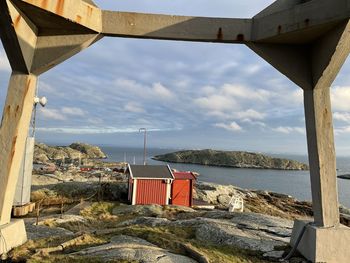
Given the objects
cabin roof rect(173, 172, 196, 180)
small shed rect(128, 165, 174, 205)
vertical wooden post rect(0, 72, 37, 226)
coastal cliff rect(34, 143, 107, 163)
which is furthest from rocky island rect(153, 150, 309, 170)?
vertical wooden post rect(0, 72, 37, 226)

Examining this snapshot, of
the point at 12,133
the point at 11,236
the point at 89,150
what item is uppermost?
the point at 89,150

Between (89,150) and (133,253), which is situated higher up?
(89,150)

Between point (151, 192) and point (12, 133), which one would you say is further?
point (151, 192)

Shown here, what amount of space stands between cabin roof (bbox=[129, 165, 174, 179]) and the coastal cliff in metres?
109

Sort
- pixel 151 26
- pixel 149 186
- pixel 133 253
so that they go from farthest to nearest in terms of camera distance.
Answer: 1. pixel 149 186
2. pixel 151 26
3. pixel 133 253

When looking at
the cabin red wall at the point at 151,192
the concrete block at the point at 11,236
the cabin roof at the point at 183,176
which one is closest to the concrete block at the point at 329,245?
the concrete block at the point at 11,236

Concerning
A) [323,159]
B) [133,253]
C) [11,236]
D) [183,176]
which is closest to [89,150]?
[183,176]

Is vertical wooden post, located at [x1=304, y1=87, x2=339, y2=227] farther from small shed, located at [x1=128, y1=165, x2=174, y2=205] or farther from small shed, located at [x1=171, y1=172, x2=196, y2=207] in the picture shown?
small shed, located at [x1=171, y1=172, x2=196, y2=207]

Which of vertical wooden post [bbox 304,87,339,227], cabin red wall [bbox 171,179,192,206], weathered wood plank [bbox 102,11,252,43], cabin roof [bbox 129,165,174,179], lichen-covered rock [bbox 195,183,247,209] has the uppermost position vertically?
weathered wood plank [bbox 102,11,252,43]

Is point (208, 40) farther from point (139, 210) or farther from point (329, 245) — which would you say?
point (139, 210)

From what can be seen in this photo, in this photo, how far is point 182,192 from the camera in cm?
2500

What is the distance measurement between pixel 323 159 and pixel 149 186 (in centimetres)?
1776

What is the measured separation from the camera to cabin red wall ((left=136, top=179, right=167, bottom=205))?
23.6m

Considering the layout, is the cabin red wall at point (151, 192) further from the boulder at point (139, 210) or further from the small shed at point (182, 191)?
the boulder at point (139, 210)
